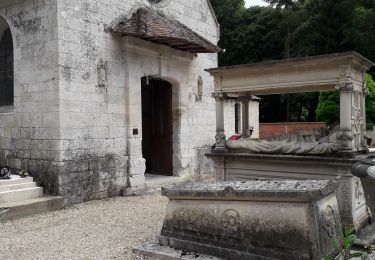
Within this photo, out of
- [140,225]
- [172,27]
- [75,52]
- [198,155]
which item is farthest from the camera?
[198,155]

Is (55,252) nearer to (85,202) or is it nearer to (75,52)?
(85,202)

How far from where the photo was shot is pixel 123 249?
500cm

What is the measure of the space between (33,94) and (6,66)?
1627 mm

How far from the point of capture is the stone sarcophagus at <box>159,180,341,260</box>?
12.2 ft

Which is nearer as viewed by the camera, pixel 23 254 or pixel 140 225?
pixel 23 254

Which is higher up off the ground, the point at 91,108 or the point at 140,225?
the point at 91,108

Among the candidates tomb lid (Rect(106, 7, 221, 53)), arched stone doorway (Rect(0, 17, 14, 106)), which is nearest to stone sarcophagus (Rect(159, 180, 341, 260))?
tomb lid (Rect(106, 7, 221, 53))

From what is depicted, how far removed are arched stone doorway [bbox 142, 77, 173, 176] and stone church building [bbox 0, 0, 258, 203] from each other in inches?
11.5

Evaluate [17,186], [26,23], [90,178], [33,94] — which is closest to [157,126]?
[90,178]

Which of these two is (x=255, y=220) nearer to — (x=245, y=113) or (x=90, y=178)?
(x=245, y=113)

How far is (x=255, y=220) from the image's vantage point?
157 inches

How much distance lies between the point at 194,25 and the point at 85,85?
463 centimetres

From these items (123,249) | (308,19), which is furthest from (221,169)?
(308,19)

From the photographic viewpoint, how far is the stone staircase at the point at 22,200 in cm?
691
